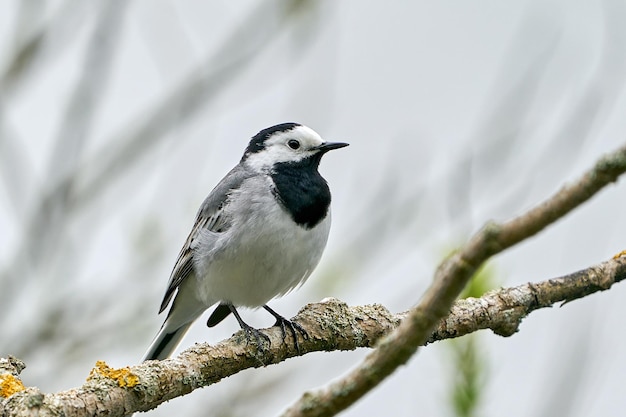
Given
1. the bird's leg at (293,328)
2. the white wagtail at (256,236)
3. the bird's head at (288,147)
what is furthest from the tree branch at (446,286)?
the bird's head at (288,147)

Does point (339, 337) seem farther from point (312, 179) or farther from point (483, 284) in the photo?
point (312, 179)

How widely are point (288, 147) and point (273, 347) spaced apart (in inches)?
91.4

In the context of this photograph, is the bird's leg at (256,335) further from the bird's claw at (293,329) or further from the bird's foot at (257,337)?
the bird's claw at (293,329)

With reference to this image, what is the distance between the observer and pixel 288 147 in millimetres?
6512

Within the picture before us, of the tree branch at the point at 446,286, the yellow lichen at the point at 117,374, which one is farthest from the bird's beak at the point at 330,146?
the tree branch at the point at 446,286

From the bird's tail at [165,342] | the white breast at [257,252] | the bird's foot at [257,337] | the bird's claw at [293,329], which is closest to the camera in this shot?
the bird's foot at [257,337]

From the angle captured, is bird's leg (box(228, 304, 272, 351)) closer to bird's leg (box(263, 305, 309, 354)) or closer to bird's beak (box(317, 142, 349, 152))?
bird's leg (box(263, 305, 309, 354))

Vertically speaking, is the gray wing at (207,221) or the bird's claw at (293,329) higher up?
the gray wing at (207,221)

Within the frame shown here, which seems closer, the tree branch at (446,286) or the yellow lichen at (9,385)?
the tree branch at (446,286)

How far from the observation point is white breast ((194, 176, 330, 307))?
5.57 m

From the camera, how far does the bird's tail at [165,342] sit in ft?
20.5

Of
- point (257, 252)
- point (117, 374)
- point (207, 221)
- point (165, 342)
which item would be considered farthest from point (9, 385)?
point (165, 342)

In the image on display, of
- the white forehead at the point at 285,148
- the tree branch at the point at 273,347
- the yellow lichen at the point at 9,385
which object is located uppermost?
the white forehead at the point at 285,148

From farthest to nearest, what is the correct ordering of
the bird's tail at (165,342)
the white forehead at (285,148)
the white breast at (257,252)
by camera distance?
the white forehead at (285,148), the bird's tail at (165,342), the white breast at (257,252)
